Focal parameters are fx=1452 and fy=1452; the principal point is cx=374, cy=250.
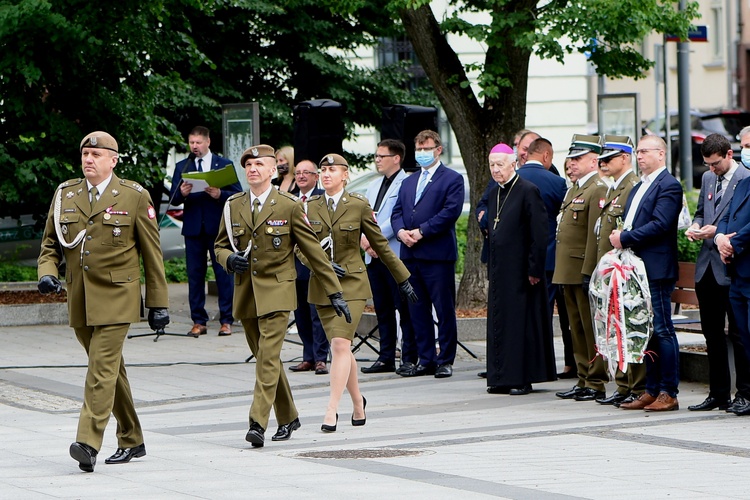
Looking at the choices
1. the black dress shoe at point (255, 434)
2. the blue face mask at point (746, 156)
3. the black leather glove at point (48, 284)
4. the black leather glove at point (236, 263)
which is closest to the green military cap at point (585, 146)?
the blue face mask at point (746, 156)

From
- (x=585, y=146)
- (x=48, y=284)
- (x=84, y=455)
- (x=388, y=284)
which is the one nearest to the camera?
(x=84, y=455)

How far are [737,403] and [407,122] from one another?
19.4 feet

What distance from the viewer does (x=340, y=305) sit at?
378 inches

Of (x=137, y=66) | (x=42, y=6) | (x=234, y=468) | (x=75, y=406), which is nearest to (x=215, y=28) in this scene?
(x=137, y=66)

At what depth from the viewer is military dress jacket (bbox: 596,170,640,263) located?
36.1 feet

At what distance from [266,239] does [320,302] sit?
905 millimetres

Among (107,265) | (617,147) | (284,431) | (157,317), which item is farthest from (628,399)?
(107,265)

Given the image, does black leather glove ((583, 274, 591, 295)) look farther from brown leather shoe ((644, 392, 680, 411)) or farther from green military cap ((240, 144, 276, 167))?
green military cap ((240, 144, 276, 167))

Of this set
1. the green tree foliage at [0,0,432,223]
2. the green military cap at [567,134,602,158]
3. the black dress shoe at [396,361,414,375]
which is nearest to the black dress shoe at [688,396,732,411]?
the green military cap at [567,134,602,158]

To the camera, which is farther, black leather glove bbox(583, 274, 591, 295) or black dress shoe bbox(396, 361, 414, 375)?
black dress shoe bbox(396, 361, 414, 375)

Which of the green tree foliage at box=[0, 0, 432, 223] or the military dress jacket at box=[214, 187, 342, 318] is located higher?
the green tree foliage at box=[0, 0, 432, 223]

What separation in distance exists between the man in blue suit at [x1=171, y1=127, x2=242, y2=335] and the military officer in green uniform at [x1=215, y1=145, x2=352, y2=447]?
19.9ft

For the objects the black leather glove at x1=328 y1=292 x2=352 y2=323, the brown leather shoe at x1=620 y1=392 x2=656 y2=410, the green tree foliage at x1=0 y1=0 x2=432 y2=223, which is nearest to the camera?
the black leather glove at x1=328 y1=292 x2=352 y2=323

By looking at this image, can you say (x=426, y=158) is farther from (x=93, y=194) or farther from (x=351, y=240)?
(x=93, y=194)
